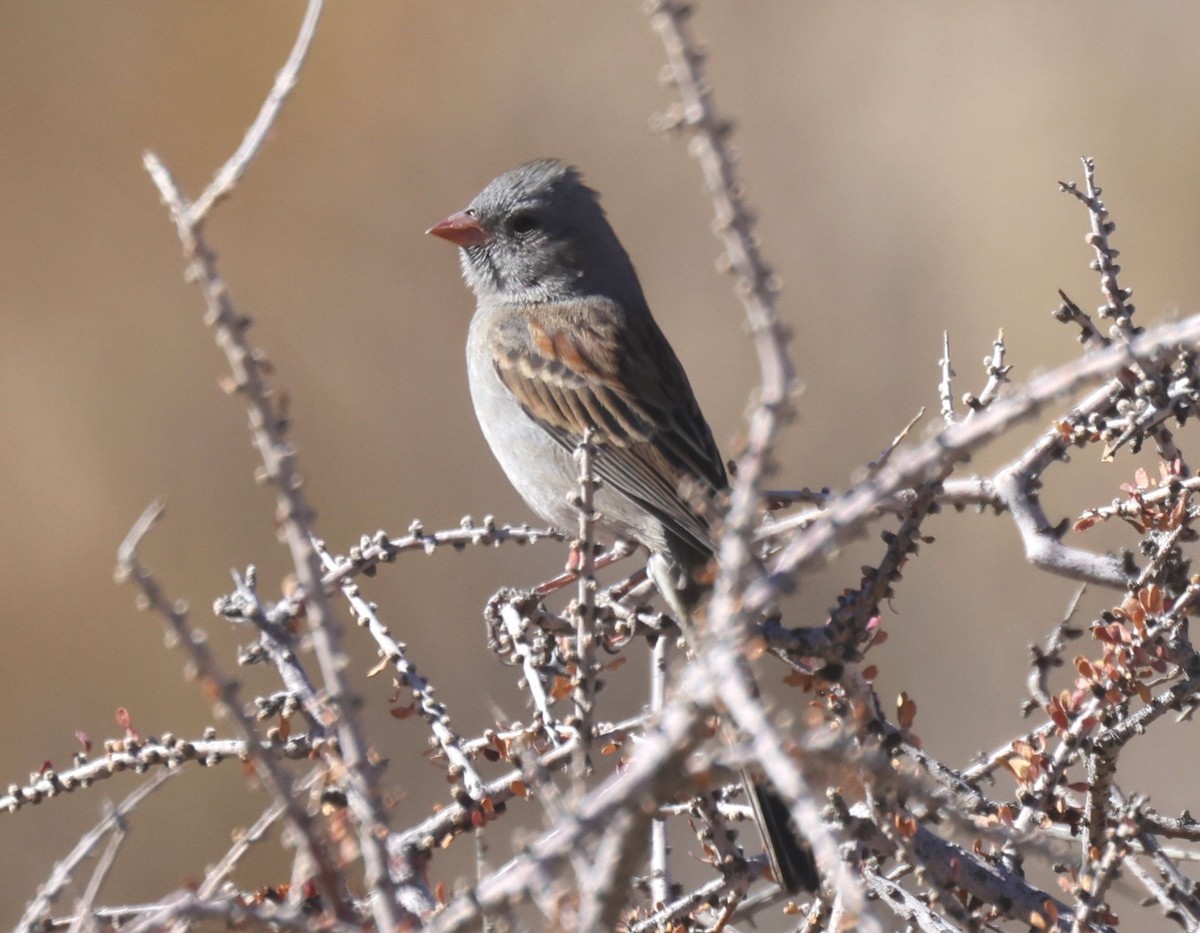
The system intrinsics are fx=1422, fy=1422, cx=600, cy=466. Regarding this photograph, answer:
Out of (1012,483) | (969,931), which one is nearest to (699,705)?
(969,931)

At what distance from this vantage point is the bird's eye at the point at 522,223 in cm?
423

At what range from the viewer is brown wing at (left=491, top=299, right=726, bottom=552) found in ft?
11.6

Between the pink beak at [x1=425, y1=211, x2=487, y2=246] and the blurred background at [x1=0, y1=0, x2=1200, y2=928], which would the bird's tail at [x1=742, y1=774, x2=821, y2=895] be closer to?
the pink beak at [x1=425, y1=211, x2=487, y2=246]

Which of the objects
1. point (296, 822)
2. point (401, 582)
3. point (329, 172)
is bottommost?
point (296, 822)

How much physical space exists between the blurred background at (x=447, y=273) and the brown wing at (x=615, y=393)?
6.40 ft

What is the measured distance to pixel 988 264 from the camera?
612cm

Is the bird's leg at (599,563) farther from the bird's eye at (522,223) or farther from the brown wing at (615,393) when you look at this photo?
the bird's eye at (522,223)

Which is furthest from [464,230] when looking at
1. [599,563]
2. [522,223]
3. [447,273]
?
[447,273]

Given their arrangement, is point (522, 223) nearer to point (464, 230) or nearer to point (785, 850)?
point (464, 230)

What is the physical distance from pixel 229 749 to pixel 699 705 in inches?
39.6

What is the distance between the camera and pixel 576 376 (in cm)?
384

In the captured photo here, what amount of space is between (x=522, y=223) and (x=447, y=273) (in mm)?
2177

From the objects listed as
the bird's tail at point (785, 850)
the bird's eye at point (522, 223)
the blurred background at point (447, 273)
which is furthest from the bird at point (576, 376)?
the blurred background at point (447, 273)

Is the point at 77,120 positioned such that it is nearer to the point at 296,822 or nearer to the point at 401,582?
the point at 401,582
